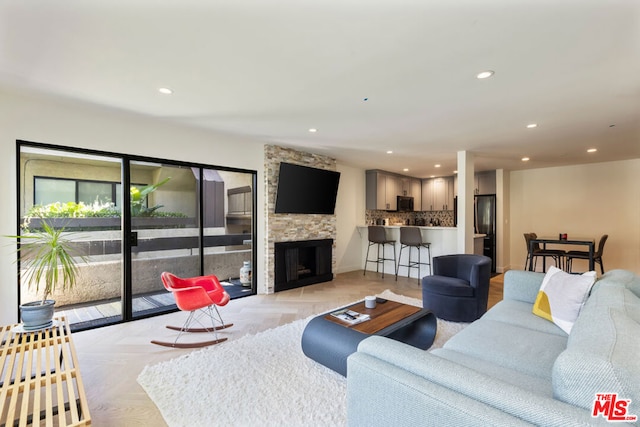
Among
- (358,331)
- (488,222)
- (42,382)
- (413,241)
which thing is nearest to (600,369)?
(358,331)

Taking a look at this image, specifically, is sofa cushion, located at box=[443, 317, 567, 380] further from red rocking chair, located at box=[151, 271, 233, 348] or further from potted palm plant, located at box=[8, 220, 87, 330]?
potted palm plant, located at box=[8, 220, 87, 330]

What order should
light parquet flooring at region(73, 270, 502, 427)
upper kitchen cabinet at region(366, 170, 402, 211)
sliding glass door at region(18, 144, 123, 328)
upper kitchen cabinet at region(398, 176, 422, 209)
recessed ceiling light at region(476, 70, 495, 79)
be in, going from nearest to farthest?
light parquet flooring at region(73, 270, 502, 427) → recessed ceiling light at region(476, 70, 495, 79) → sliding glass door at region(18, 144, 123, 328) → upper kitchen cabinet at region(366, 170, 402, 211) → upper kitchen cabinet at region(398, 176, 422, 209)

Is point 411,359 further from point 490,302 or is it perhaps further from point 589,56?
point 490,302

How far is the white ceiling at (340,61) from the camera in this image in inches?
65.9

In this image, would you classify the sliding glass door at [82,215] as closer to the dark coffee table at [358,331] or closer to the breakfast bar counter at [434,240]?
the dark coffee table at [358,331]

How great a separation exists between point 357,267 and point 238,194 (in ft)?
11.5

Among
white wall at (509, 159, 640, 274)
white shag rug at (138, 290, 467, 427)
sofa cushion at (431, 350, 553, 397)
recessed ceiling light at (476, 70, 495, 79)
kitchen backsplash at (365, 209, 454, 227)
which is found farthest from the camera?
kitchen backsplash at (365, 209, 454, 227)

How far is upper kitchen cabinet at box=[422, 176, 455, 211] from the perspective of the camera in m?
7.82

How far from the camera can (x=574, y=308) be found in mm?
2090

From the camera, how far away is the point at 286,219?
517 centimetres

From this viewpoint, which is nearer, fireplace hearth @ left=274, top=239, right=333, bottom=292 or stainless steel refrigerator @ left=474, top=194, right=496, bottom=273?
fireplace hearth @ left=274, top=239, right=333, bottom=292

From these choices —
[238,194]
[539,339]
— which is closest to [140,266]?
[238,194]

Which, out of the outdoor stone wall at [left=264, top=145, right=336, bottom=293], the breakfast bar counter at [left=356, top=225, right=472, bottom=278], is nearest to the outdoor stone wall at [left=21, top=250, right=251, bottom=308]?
the outdoor stone wall at [left=264, top=145, right=336, bottom=293]

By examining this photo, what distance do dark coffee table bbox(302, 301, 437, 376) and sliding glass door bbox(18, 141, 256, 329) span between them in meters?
2.48
